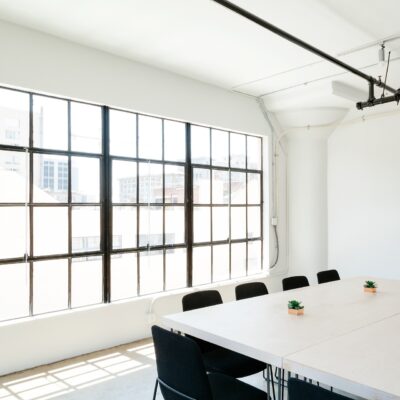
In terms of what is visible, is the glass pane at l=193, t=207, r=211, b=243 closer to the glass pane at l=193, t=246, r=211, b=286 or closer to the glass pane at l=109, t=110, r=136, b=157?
the glass pane at l=193, t=246, r=211, b=286

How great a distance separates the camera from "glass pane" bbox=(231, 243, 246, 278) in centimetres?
605

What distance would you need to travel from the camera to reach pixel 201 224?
5.62m

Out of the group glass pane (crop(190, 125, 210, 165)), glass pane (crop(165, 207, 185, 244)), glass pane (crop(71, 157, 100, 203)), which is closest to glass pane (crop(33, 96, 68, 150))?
glass pane (crop(71, 157, 100, 203))

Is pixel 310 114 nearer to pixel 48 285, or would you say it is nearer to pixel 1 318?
pixel 48 285

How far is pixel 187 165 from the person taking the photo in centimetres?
542

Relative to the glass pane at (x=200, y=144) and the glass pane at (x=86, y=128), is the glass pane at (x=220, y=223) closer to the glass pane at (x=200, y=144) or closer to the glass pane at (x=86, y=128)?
the glass pane at (x=200, y=144)

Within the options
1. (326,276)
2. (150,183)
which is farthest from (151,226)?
(326,276)

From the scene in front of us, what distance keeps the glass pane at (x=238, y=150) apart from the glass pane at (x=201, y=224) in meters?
0.97

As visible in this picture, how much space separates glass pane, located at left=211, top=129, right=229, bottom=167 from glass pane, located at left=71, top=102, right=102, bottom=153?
6.17 ft

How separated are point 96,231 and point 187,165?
1.63m

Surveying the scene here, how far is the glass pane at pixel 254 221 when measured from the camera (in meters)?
6.39

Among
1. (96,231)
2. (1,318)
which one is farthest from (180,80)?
(1,318)

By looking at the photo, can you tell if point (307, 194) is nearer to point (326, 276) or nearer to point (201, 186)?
point (201, 186)

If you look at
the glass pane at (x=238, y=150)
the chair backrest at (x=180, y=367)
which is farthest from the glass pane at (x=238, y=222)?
the chair backrest at (x=180, y=367)
